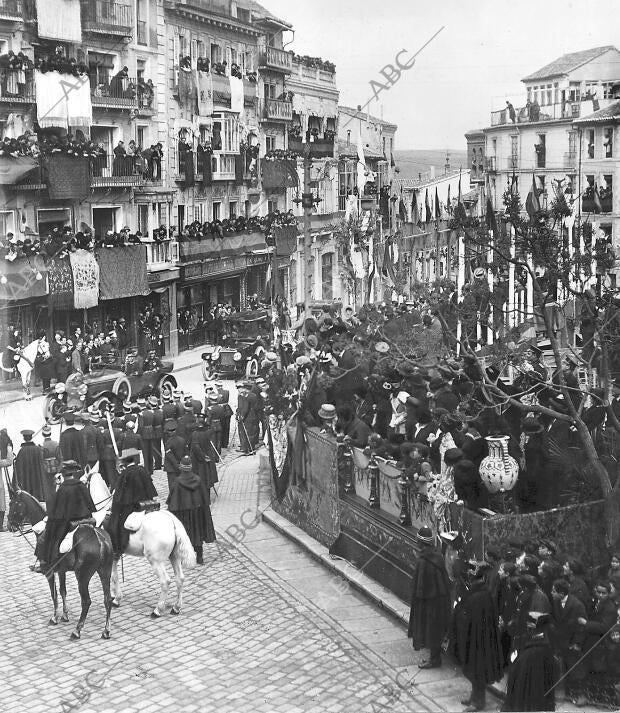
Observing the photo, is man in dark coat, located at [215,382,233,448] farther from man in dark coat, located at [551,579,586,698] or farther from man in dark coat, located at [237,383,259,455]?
man in dark coat, located at [551,579,586,698]

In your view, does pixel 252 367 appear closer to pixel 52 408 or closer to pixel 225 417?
pixel 52 408

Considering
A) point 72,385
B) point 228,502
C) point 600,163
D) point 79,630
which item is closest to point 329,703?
point 79,630

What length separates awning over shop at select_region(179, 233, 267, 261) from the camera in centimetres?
4209

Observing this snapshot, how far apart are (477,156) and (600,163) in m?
7.67

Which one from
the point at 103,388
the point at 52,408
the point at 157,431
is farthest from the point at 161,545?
the point at 103,388

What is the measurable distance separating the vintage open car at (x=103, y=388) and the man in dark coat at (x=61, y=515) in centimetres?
872

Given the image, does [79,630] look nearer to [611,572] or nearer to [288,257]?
[611,572]

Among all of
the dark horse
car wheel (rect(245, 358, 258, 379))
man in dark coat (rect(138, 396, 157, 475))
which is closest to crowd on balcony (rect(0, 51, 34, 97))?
car wheel (rect(245, 358, 258, 379))

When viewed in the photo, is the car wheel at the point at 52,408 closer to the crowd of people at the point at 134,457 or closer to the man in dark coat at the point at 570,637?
the crowd of people at the point at 134,457

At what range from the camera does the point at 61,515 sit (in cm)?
1428

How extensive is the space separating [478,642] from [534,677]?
90 centimetres

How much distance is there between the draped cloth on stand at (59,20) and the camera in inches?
1350

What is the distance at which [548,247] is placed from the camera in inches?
587

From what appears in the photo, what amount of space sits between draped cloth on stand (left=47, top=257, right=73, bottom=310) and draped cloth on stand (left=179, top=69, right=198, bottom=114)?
9.09 m
